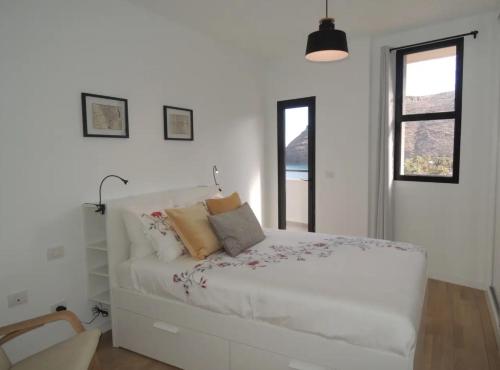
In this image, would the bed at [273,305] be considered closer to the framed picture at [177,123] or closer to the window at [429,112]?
the framed picture at [177,123]

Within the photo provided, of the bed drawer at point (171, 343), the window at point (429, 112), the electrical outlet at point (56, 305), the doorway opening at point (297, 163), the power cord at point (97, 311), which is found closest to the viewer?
→ the bed drawer at point (171, 343)

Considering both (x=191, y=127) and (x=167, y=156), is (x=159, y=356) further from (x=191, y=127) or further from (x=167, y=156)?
(x=191, y=127)

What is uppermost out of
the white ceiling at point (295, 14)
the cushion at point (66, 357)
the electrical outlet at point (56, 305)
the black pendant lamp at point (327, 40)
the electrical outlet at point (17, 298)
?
the white ceiling at point (295, 14)

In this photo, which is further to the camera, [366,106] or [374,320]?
[366,106]

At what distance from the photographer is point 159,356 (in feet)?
7.28

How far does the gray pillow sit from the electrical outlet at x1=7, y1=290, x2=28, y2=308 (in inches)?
51.7

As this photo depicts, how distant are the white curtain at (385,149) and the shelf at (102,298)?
2869 mm

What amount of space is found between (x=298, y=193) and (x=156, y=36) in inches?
110

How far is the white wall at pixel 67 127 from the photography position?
206 cm

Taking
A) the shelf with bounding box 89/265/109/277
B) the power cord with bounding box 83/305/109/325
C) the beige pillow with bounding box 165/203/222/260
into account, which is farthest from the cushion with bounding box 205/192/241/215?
the power cord with bounding box 83/305/109/325

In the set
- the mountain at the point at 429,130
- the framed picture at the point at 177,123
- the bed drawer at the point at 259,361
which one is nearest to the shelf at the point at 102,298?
the bed drawer at the point at 259,361

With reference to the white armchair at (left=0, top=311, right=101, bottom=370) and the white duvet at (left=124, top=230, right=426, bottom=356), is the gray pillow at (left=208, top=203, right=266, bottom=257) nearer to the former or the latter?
the white duvet at (left=124, top=230, right=426, bottom=356)

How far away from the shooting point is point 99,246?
248cm

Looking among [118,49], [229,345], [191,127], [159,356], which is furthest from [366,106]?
[159,356]
